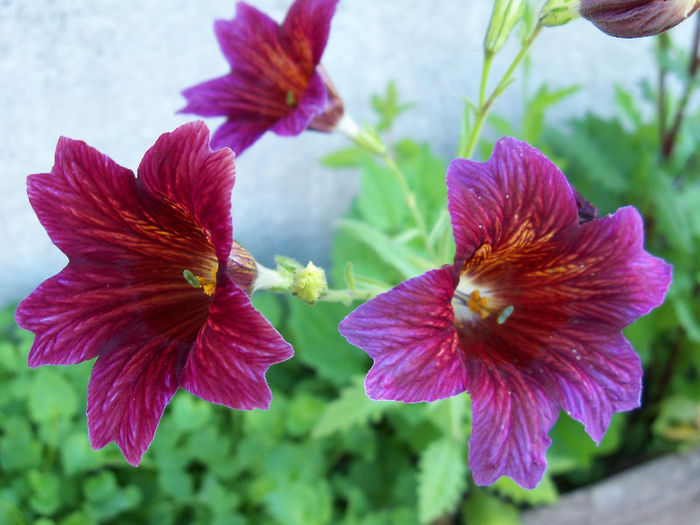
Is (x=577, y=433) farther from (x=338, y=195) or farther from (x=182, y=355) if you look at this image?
(x=182, y=355)

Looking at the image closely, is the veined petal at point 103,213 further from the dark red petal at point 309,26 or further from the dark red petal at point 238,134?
the dark red petal at point 309,26

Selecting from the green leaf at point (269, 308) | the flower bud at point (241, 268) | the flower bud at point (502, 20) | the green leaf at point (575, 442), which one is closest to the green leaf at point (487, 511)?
the green leaf at point (575, 442)

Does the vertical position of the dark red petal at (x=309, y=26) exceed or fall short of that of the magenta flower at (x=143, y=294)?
it exceeds it

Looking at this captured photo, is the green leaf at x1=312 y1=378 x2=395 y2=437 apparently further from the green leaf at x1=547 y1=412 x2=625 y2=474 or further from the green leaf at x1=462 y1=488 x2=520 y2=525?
the green leaf at x1=547 y1=412 x2=625 y2=474

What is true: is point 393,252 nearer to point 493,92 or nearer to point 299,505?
point 493,92

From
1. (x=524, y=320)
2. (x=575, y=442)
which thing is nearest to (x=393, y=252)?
(x=524, y=320)

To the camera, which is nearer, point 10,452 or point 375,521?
point 10,452

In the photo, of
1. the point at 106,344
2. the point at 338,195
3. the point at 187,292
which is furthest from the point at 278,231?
the point at 106,344

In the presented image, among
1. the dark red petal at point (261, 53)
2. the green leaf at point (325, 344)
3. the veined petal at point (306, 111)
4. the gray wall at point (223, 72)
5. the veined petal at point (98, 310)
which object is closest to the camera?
the veined petal at point (98, 310)
